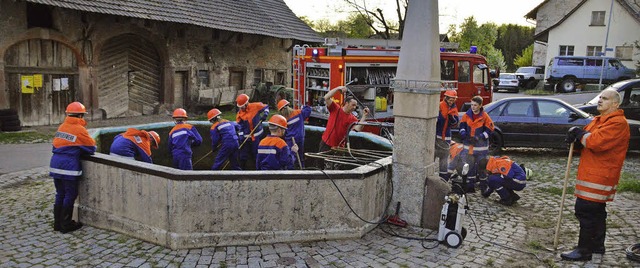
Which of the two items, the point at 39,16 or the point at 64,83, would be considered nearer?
the point at 39,16

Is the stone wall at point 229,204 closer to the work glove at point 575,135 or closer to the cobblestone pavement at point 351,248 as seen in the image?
the cobblestone pavement at point 351,248

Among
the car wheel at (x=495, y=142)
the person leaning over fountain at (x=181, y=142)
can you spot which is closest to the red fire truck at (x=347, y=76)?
the car wheel at (x=495, y=142)

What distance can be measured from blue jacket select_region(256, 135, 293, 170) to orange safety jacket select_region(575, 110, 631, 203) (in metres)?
3.63

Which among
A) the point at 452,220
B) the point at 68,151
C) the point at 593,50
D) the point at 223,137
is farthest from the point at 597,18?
the point at 68,151

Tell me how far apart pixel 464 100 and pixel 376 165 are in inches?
410

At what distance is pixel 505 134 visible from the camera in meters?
12.1

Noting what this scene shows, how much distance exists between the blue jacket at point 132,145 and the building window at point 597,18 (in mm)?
37679

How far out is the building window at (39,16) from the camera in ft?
47.8

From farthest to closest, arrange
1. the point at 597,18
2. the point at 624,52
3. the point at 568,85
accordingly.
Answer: the point at 597,18 → the point at 624,52 → the point at 568,85

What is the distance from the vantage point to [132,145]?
7047mm

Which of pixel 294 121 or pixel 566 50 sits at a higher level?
pixel 566 50

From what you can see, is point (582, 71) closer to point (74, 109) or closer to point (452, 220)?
point (452, 220)

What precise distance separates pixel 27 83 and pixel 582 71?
97.7 feet

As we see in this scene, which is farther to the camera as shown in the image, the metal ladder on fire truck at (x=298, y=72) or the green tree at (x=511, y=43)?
the green tree at (x=511, y=43)
